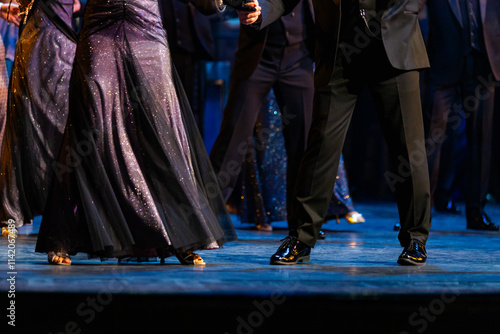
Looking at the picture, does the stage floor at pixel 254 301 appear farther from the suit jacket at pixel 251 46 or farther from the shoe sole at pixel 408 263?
the suit jacket at pixel 251 46

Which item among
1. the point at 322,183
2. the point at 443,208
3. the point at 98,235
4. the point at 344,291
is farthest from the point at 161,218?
the point at 443,208

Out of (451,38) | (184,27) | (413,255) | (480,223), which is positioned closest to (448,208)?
(480,223)

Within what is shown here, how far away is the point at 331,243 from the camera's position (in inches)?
155

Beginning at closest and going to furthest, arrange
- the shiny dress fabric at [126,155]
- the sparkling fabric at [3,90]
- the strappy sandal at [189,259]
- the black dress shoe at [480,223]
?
the shiny dress fabric at [126,155], the strappy sandal at [189,259], the sparkling fabric at [3,90], the black dress shoe at [480,223]

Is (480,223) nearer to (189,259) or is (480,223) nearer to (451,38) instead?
(451,38)

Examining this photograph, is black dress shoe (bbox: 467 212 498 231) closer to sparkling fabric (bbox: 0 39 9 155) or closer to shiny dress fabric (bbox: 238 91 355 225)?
shiny dress fabric (bbox: 238 91 355 225)

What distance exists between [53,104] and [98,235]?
5.94 feet

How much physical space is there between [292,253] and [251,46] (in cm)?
168

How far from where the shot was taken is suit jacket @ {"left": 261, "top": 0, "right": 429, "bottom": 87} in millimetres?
2979

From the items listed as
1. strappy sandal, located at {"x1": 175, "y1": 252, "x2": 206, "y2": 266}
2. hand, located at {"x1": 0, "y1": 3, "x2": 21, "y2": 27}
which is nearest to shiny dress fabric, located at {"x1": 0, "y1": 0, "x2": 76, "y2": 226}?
hand, located at {"x1": 0, "y1": 3, "x2": 21, "y2": 27}

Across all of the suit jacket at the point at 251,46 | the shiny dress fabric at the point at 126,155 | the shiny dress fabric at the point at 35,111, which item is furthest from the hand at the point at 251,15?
the shiny dress fabric at the point at 35,111

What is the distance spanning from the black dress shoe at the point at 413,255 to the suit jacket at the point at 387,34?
68cm

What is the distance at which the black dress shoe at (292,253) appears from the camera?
2.99m

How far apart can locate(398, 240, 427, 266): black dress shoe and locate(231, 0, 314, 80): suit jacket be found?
1.62m
